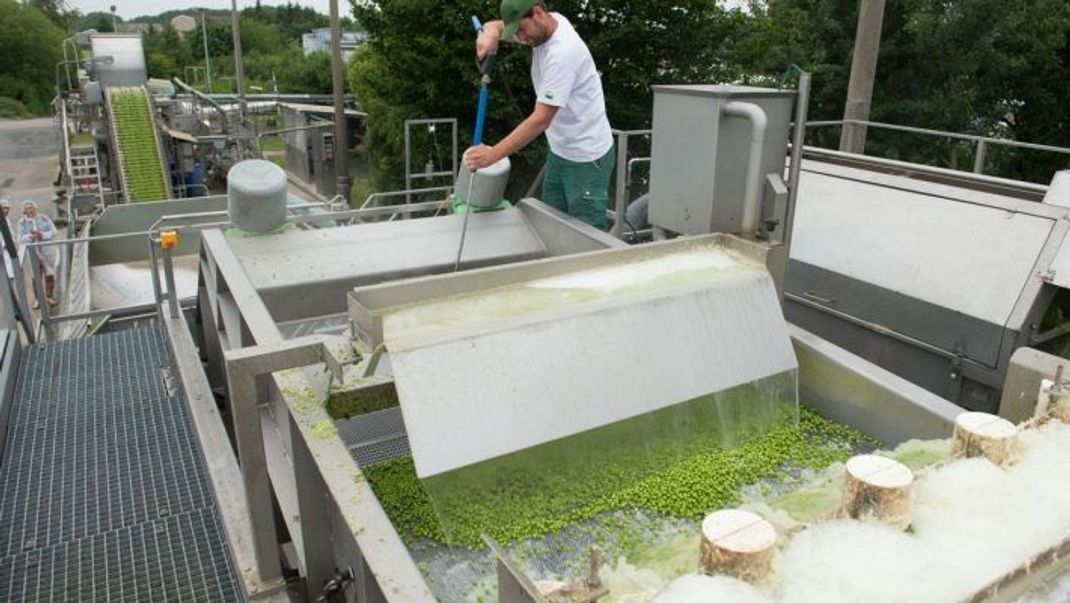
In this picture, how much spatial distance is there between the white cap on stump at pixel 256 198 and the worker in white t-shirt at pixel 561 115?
933mm

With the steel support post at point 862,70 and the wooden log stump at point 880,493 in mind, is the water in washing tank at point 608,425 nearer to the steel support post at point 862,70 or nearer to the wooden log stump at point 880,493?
the wooden log stump at point 880,493

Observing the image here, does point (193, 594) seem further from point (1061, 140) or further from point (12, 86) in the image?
point (12, 86)

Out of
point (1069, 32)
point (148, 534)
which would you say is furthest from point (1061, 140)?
point (148, 534)

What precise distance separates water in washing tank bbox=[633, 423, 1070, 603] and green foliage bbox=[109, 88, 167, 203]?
15954 mm

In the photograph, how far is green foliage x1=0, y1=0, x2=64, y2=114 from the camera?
49.2 m

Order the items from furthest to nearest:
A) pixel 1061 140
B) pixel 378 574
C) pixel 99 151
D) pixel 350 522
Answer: pixel 99 151, pixel 1061 140, pixel 350 522, pixel 378 574

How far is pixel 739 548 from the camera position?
49.3 inches

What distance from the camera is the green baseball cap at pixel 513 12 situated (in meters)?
3.42

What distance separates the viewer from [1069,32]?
12.8 metres

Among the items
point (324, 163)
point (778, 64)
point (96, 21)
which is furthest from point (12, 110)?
point (778, 64)

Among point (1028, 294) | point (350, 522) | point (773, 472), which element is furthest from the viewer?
point (1028, 294)

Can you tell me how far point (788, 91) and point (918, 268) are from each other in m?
1.88

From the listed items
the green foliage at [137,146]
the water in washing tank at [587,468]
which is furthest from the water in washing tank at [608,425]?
the green foliage at [137,146]

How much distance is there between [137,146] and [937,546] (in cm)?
1704
